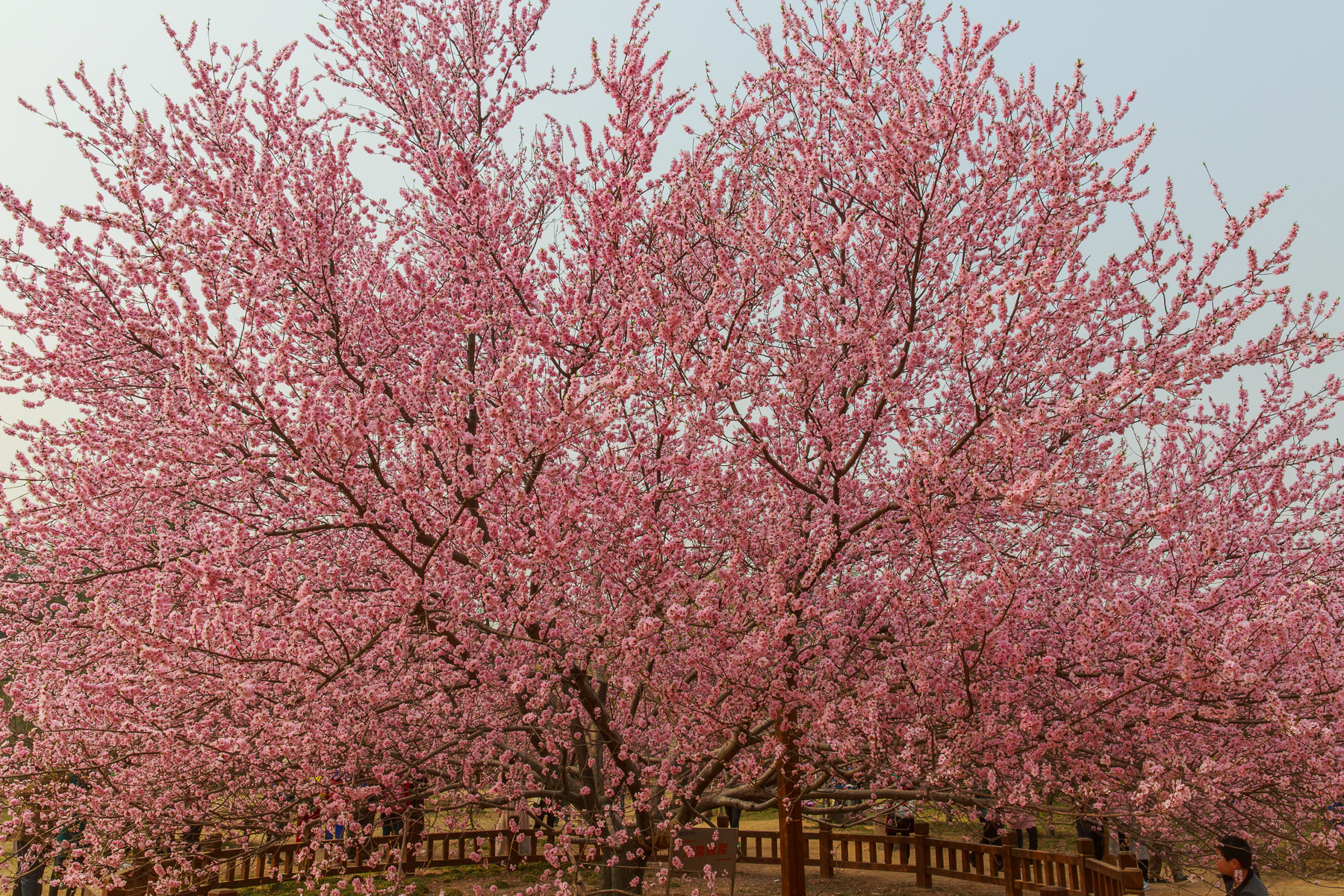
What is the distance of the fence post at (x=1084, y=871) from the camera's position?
7754mm

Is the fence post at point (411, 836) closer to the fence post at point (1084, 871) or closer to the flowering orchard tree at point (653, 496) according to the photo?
the flowering orchard tree at point (653, 496)

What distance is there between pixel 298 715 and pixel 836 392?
14.6 ft

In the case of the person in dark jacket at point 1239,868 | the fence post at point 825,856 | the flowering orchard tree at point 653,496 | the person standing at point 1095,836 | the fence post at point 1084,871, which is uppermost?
the flowering orchard tree at point 653,496

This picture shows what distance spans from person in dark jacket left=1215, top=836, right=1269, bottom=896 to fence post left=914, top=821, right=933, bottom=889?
584 centimetres

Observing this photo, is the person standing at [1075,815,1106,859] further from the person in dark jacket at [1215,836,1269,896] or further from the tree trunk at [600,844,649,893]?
the tree trunk at [600,844,649,893]

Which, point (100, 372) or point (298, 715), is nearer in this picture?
point (298, 715)

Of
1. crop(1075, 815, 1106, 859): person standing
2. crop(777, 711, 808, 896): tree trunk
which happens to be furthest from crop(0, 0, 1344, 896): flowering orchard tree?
crop(1075, 815, 1106, 859): person standing

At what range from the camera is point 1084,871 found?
7762mm

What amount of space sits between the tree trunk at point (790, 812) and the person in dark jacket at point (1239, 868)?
117 inches

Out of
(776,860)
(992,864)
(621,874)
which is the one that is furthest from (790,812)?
(776,860)

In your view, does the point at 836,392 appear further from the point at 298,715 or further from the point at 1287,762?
the point at 298,715

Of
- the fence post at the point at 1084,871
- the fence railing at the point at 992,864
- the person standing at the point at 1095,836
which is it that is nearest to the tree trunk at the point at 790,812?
the fence railing at the point at 992,864

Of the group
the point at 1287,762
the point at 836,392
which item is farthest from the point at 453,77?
the point at 1287,762

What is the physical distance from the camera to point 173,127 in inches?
267
